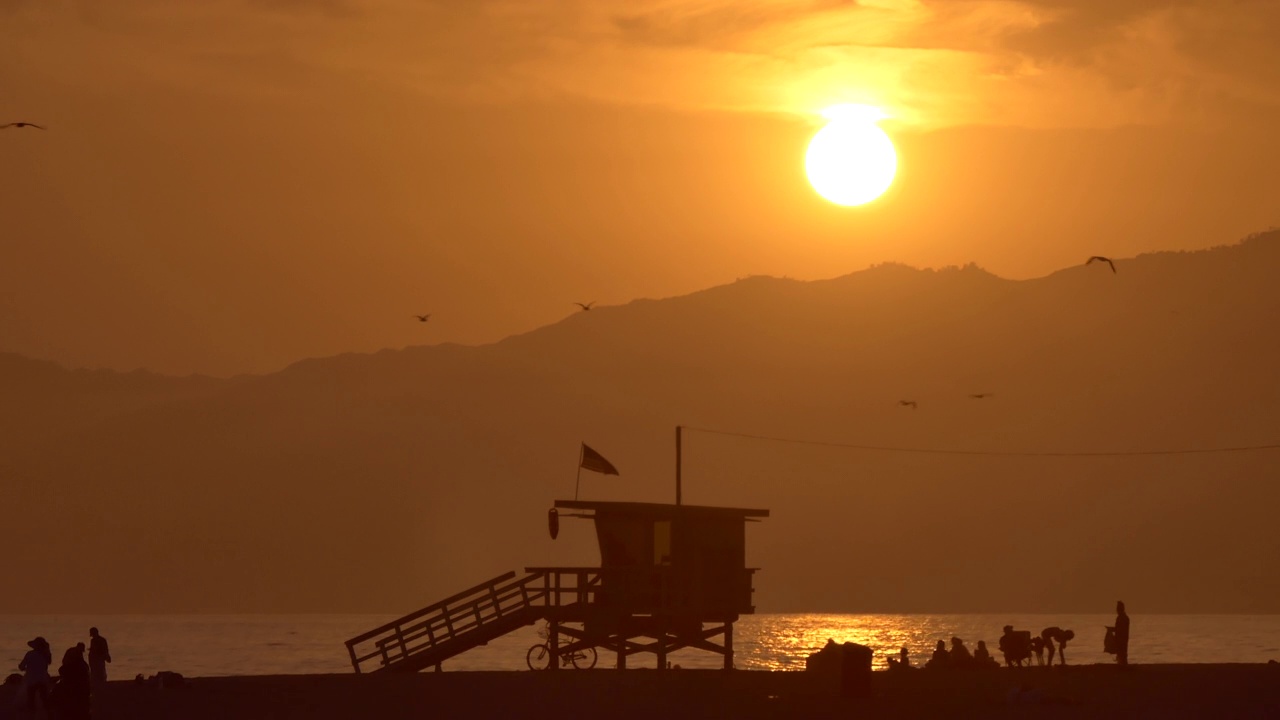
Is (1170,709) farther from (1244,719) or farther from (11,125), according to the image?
(11,125)

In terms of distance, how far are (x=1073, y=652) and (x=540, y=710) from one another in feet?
455

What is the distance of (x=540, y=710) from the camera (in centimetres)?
3300

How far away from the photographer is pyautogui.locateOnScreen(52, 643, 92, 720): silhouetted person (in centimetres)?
2912

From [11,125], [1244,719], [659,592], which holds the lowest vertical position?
[1244,719]

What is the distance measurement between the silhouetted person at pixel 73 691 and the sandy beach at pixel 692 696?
284 cm

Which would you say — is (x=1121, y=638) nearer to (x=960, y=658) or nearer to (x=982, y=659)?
(x=982, y=659)

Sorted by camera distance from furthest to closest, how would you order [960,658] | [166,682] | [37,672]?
1. [960,658]
2. [166,682]
3. [37,672]

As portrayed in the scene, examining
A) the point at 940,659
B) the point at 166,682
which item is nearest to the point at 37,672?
the point at 166,682

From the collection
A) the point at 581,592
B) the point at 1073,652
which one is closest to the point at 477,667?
the point at 1073,652

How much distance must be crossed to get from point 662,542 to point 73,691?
72.2ft

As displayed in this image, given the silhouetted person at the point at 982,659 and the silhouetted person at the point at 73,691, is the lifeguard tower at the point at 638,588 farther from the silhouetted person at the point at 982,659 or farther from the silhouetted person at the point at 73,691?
the silhouetted person at the point at 73,691

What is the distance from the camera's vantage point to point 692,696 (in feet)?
117

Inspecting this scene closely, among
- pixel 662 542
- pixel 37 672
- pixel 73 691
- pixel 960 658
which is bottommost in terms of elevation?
pixel 73 691

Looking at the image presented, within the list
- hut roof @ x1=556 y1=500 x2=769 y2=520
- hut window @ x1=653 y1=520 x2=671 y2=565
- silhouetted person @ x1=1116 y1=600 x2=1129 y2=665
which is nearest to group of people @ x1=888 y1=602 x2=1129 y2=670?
silhouetted person @ x1=1116 y1=600 x2=1129 y2=665
